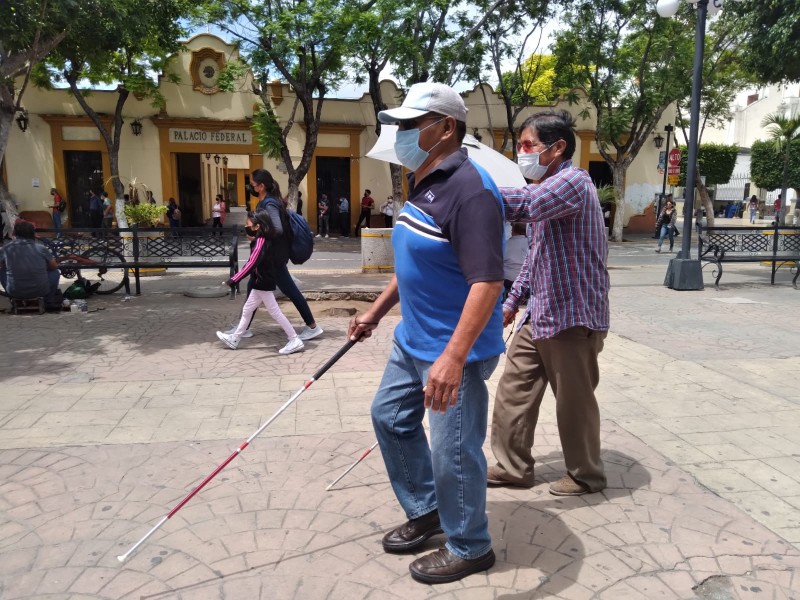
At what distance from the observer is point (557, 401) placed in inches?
124

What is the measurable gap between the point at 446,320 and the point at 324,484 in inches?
61.1

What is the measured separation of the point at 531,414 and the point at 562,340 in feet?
1.64

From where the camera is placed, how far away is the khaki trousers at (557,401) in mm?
3037

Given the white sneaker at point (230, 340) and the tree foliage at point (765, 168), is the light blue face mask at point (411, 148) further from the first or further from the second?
the tree foliage at point (765, 168)

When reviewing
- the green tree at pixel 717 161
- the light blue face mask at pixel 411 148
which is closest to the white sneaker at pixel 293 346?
the light blue face mask at pixel 411 148

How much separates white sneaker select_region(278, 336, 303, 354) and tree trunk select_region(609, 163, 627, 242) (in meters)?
18.4

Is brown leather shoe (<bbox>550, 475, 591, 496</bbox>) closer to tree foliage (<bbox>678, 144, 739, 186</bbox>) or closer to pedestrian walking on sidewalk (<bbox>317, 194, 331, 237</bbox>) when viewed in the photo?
pedestrian walking on sidewalk (<bbox>317, 194, 331, 237</bbox>)

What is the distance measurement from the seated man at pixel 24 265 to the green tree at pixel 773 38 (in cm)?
1228

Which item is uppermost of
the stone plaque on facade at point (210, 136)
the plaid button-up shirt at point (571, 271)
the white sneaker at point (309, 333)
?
the stone plaque on facade at point (210, 136)

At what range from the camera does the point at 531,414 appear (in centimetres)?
330

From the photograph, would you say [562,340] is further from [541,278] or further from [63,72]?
[63,72]

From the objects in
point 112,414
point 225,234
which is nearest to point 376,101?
point 225,234

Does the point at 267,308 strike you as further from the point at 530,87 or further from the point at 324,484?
A: the point at 530,87

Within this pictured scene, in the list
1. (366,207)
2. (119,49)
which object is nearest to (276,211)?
(119,49)
